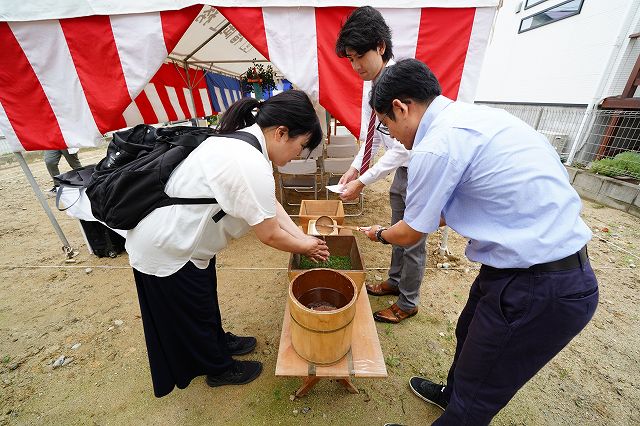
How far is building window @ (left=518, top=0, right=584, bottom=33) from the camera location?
689 cm

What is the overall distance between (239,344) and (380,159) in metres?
1.82

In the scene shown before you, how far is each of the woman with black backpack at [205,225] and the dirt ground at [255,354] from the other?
521mm

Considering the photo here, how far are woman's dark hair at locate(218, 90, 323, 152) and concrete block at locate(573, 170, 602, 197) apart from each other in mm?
6475

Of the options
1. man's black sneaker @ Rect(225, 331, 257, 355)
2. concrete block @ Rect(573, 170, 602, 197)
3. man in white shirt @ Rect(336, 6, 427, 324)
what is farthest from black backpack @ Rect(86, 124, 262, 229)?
concrete block @ Rect(573, 170, 602, 197)

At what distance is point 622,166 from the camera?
4973mm

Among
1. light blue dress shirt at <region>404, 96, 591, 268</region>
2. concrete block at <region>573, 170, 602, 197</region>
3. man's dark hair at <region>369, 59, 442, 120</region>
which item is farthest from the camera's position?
concrete block at <region>573, 170, 602, 197</region>

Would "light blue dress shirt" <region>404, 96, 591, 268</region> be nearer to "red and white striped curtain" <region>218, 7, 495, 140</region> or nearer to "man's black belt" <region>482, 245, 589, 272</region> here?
"man's black belt" <region>482, 245, 589, 272</region>

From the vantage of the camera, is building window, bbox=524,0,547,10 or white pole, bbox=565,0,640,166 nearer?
white pole, bbox=565,0,640,166

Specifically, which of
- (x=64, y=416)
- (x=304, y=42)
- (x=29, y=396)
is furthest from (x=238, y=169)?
(x=29, y=396)

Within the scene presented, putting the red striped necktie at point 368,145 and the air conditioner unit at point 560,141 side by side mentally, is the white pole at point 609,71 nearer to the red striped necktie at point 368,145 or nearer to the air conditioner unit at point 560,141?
the air conditioner unit at point 560,141

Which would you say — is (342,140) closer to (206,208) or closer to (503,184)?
(206,208)

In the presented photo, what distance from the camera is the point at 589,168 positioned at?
5777 millimetres

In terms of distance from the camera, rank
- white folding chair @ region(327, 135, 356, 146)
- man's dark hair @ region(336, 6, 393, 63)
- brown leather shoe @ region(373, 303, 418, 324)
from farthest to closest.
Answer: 1. white folding chair @ region(327, 135, 356, 146)
2. brown leather shoe @ region(373, 303, 418, 324)
3. man's dark hair @ region(336, 6, 393, 63)

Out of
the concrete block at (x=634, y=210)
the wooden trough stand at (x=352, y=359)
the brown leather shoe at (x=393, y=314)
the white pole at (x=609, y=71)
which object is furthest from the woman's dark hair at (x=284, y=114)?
the white pole at (x=609, y=71)
